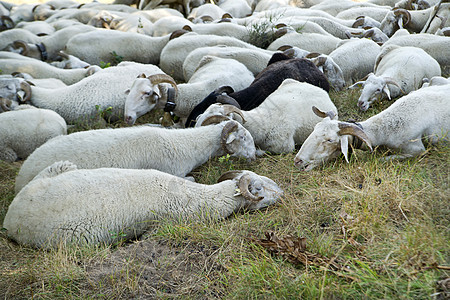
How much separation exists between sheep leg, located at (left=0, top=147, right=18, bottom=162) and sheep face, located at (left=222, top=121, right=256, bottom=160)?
303cm

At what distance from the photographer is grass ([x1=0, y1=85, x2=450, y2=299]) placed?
3340 millimetres

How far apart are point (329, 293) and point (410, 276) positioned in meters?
0.57

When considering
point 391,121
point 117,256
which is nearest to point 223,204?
point 117,256

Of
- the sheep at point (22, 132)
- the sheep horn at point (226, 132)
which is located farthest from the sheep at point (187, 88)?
the sheep horn at point (226, 132)

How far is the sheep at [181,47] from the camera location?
9.58 m

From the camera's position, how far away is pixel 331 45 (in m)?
9.88

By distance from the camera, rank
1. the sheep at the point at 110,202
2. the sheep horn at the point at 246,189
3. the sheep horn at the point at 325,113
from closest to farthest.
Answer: the sheep at the point at 110,202 < the sheep horn at the point at 246,189 < the sheep horn at the point at 325,113

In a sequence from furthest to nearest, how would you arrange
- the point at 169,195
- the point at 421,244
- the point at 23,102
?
1. the point at 23,102
2. the point at 169,195
3. the point at 421,244

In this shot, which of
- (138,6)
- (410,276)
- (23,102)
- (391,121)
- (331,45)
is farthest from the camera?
(138,6)

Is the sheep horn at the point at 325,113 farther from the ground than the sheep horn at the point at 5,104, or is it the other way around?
the sheep horn at the point at 325,113

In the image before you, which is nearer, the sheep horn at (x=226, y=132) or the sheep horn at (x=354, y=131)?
the sheep horn at (x=354, y=131)

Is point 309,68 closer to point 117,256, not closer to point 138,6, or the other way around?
point 117,256

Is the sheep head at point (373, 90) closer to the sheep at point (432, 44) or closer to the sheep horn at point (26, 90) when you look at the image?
the sheep at point (432, 44)

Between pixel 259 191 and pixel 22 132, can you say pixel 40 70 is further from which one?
pixel 259 191
